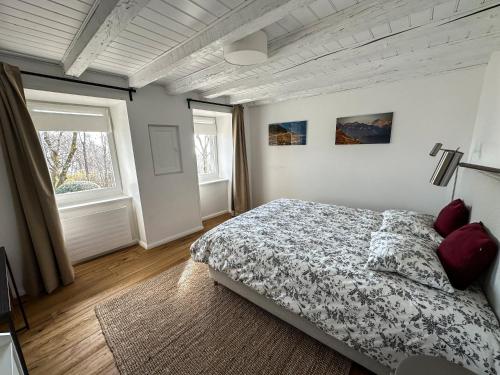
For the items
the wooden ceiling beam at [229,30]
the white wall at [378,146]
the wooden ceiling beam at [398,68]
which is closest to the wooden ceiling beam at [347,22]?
the wooden ceiling beam at [229,30]

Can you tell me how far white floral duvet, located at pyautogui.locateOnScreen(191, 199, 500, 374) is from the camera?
0.96 m

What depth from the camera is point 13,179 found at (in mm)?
1858

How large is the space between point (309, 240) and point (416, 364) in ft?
3.17

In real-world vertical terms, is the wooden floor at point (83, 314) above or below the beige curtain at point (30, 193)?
below

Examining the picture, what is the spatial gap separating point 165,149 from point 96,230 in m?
1.38

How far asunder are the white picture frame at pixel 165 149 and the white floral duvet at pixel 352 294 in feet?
4.78

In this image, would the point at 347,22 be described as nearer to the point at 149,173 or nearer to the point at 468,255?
the point at 468,255

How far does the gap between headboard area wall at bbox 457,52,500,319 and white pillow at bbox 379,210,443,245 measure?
11.1 inches

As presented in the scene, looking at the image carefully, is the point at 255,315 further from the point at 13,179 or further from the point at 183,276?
the point at 13,179

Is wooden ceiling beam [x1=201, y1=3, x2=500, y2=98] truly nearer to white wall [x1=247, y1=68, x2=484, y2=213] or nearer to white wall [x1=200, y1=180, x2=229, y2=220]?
white wall [x1=247, y1=68, x2=484, y2=213]

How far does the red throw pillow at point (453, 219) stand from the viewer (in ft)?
5.34

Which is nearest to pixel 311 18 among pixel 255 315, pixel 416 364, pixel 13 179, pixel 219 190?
pixel 416 364

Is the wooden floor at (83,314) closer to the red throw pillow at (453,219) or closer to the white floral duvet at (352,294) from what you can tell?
the white floral duvet at (352,294)

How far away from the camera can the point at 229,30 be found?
1.35 m
